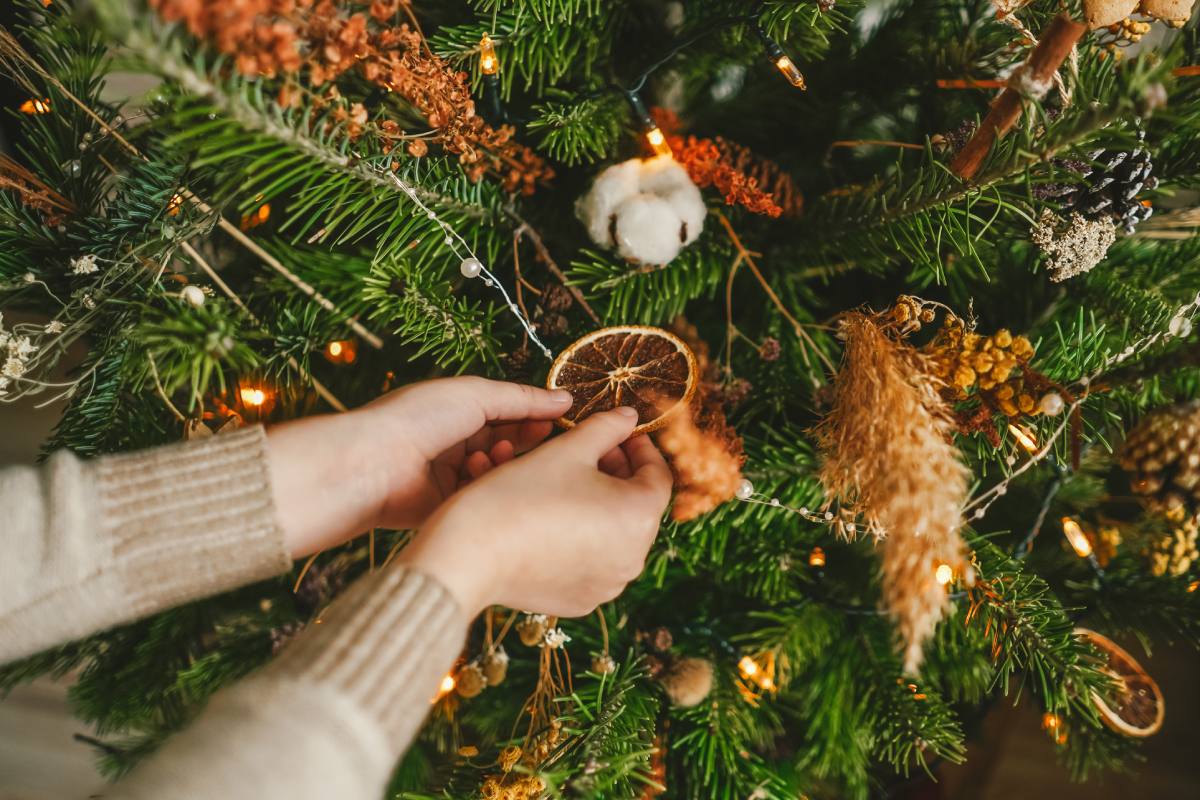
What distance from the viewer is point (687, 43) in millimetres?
657

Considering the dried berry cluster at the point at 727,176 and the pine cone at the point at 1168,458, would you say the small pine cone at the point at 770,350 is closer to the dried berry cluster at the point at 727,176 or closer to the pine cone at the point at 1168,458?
the dried berry cluster at the point at 727,176

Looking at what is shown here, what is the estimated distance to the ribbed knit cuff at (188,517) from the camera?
511 millimetres

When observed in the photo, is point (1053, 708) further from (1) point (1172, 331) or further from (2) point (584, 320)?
(2) point (584, 320)

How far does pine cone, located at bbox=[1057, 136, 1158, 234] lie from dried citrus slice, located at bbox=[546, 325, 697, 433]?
370mm

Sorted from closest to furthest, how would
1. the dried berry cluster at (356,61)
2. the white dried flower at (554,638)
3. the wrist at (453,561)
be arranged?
the dried berry cluster at (356,61), the wrist at (453,561), the white dried flower at (554,638)

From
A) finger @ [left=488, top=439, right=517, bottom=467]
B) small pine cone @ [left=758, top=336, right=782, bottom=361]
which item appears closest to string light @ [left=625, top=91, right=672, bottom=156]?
small pine cone @ [left=758, top=336, right=782, bottom=361]

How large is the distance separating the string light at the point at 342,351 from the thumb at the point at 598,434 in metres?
0.28

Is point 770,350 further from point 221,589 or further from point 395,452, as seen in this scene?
point 221,589

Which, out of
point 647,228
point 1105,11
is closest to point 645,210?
point 647,228

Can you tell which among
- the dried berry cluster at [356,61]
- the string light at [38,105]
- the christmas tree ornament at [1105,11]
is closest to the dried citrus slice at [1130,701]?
the christmas tree ornament at [1105,11]

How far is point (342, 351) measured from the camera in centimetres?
76

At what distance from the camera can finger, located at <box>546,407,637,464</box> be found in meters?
0.60

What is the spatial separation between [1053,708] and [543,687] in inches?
19.3

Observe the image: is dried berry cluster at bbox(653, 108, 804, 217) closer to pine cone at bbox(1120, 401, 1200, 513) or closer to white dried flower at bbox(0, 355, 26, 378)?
pine cone at bbox(1120, 401, 1200, 513)
